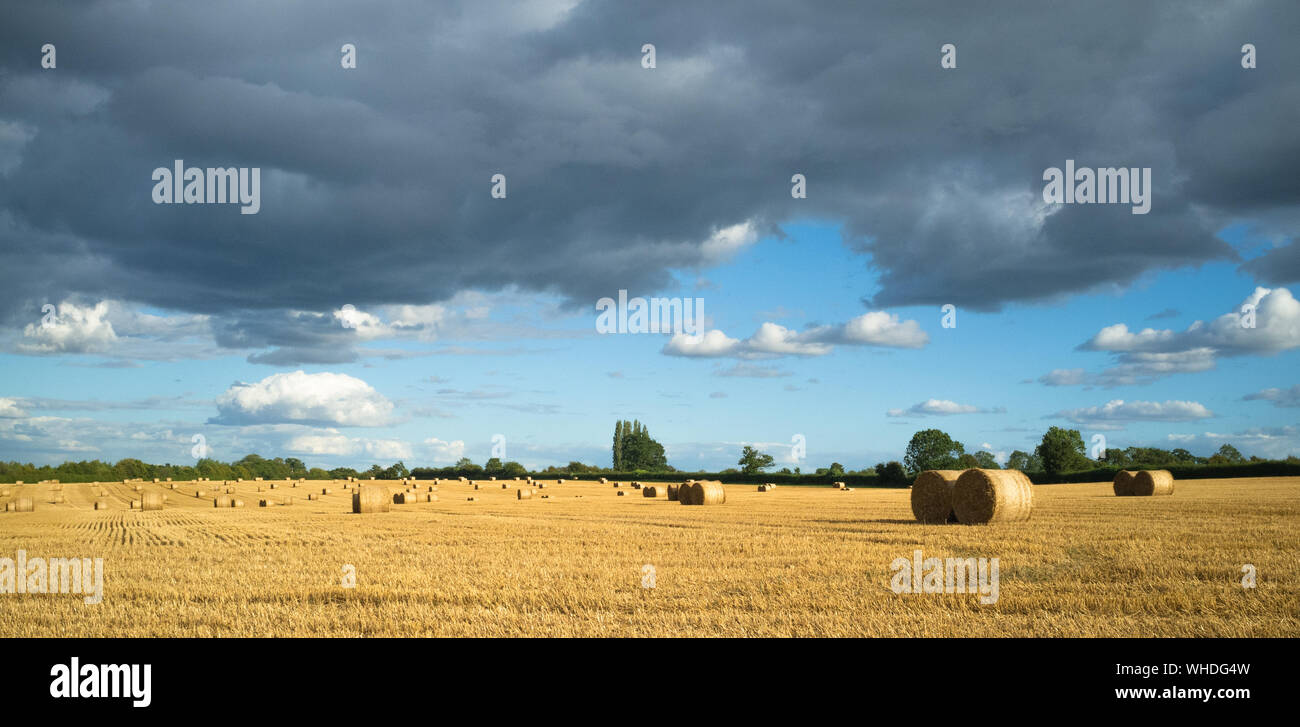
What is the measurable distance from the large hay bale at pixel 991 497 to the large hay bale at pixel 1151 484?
21790 millimetres

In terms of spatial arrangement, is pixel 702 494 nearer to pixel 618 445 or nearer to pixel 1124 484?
pixel 1124 484

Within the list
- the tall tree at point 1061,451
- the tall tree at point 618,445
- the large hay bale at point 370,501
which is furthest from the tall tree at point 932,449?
the large hay bale at point 370,501

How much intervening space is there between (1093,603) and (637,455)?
13891 centimetres

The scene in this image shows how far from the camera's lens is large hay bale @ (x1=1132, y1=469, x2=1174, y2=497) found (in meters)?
41.7

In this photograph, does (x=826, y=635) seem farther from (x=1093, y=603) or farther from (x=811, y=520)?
(x=811, y=520)

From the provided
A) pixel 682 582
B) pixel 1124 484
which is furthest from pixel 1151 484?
pixel 682 582

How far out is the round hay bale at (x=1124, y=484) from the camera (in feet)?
141

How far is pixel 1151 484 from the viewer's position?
1651 inches

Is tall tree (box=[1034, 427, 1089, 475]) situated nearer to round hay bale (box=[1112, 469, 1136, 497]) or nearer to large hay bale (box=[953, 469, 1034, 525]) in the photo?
round hay bale (box=[1112, 469, 1136, 497])

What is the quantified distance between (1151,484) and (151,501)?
52.1m

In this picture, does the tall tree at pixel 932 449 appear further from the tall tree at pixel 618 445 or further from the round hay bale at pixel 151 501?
the round hay bale at pixel 151 501
